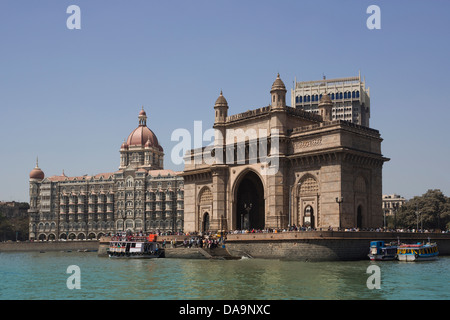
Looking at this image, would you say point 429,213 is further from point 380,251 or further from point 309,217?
point 380,251

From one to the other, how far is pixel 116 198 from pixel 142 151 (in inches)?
532

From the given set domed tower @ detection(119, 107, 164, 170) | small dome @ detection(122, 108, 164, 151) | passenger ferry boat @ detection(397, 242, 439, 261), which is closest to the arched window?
domed tower @ detection(119, 107, 164, 170)

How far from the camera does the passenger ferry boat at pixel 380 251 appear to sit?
48781mm

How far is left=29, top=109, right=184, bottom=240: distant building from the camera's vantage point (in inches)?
4975

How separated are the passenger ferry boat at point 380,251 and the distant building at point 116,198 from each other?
255 ft

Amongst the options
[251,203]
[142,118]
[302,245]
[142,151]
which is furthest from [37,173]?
[302,245]

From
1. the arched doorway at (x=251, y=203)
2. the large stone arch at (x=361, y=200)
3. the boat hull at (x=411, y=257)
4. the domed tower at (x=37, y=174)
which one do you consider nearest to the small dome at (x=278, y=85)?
the arched doorway at (x=251, y=203)

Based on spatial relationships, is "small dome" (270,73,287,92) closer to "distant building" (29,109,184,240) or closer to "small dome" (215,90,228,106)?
"small dome" (215,90,228,106)

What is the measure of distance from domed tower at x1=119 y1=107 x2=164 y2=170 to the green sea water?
92.6 m

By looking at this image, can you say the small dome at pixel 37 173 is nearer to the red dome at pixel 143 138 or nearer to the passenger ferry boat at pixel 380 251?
the red dome at pixel 143 138

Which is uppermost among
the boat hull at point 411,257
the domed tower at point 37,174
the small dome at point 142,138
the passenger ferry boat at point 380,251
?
the small dome at point 142,138

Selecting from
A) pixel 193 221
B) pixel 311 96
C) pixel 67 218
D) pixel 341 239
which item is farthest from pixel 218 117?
pixel 67 218

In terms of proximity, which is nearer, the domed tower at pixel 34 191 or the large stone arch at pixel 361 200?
the large stone arch at pixel 361 200
